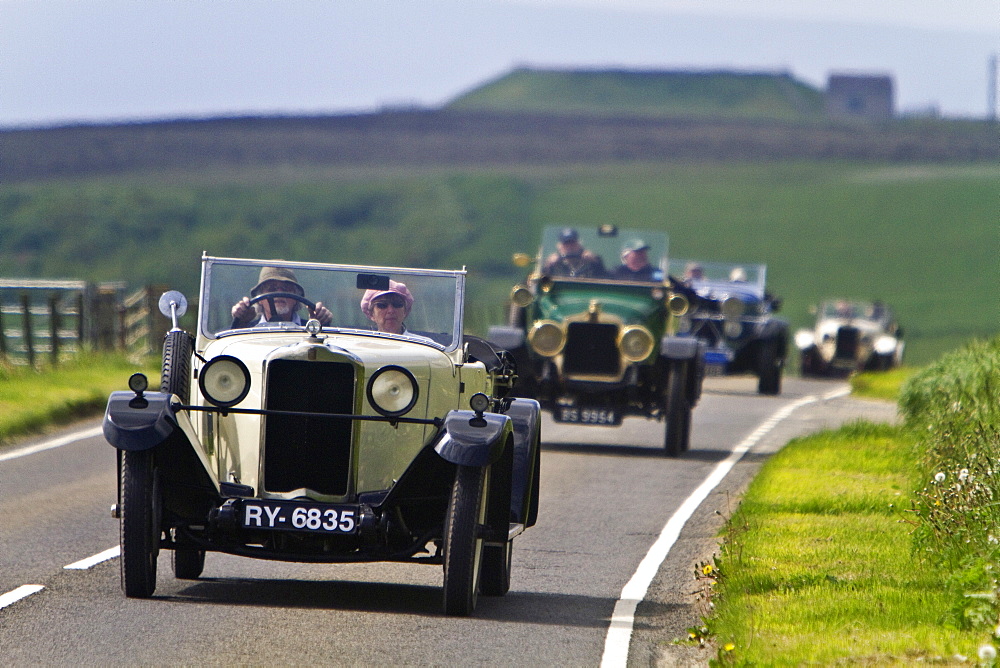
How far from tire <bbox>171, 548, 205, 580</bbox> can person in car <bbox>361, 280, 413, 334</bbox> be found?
1501 mm

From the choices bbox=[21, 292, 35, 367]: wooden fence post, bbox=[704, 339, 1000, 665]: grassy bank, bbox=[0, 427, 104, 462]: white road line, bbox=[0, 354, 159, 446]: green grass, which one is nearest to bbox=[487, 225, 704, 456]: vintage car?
bbox=[704, 339, 1000, 665]: grassy bank

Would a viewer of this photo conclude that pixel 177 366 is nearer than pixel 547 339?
Yes

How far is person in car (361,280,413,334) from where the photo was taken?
28.0 ft

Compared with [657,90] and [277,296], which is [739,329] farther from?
[657,90]

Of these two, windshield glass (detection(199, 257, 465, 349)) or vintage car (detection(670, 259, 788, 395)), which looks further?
Answer: vintage car (detection(670, 259, 788, 395))

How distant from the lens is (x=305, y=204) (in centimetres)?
7650

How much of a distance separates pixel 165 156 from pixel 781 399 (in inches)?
2172

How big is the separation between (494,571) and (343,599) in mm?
761

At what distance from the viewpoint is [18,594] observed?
777cm

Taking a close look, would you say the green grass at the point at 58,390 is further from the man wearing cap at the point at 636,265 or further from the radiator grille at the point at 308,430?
the radiator grille at the point at 308,430

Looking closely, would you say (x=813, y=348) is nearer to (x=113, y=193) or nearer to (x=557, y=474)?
(x=557, y=474)

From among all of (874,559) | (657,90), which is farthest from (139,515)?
(657,90)

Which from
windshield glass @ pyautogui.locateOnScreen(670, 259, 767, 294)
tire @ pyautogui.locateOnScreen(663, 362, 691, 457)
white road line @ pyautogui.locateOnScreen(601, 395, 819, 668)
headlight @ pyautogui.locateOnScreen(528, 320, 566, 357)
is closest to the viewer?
white road line @ pyautogui.locateOnScreen(601, 395, 819, 668)

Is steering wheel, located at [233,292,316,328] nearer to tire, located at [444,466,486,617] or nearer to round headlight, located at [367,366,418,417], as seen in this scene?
round headlight, located at [367,366,418,417]
